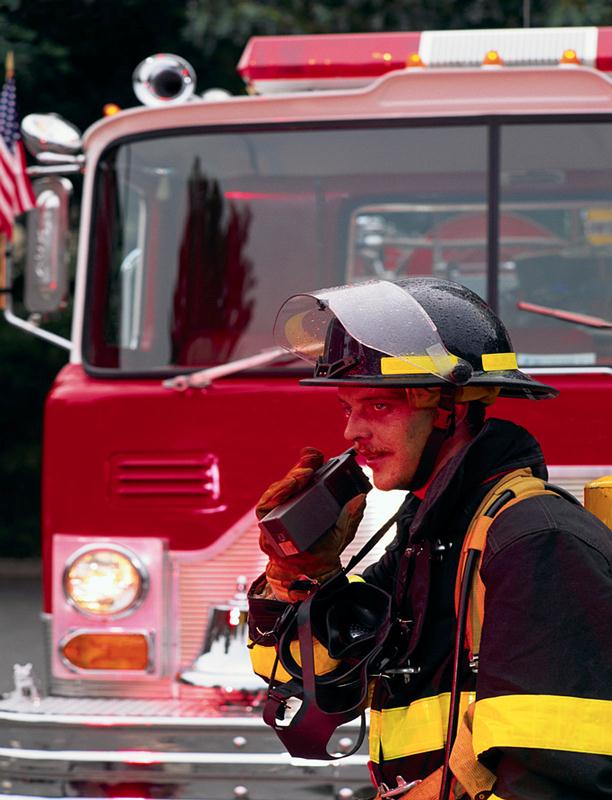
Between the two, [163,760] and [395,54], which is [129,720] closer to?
[163,760]

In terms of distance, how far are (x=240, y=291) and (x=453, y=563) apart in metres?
2.42

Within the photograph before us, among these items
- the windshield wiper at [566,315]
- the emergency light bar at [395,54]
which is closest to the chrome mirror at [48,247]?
the emergency light bar at [395,54]

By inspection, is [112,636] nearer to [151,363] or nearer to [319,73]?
[151,363]

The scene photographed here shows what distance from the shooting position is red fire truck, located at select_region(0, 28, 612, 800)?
4066mm

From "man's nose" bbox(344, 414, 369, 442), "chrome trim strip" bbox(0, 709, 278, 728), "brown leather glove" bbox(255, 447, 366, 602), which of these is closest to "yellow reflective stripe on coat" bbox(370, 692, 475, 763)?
"brown leather glove" bbox(255, 447, 366, 602)

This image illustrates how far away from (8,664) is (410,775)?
14.1 feet

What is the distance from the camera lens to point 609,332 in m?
4.20

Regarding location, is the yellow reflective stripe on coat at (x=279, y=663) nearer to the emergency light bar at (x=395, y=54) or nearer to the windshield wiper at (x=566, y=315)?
the windshield wiper at (x=566, y=315)

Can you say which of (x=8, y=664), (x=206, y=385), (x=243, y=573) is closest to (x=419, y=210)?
(x=206, y=385)

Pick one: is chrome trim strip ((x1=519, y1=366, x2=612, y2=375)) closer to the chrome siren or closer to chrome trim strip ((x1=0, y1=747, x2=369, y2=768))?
chrome trim strip ((x1=0, y1=747, x2=369, y2=768))

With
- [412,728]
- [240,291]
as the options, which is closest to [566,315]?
[240,291]

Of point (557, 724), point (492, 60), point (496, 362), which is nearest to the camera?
point (557, 724)

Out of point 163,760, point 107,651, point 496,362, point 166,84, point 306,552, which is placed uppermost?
point 166,84

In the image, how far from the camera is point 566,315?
4199 mm
